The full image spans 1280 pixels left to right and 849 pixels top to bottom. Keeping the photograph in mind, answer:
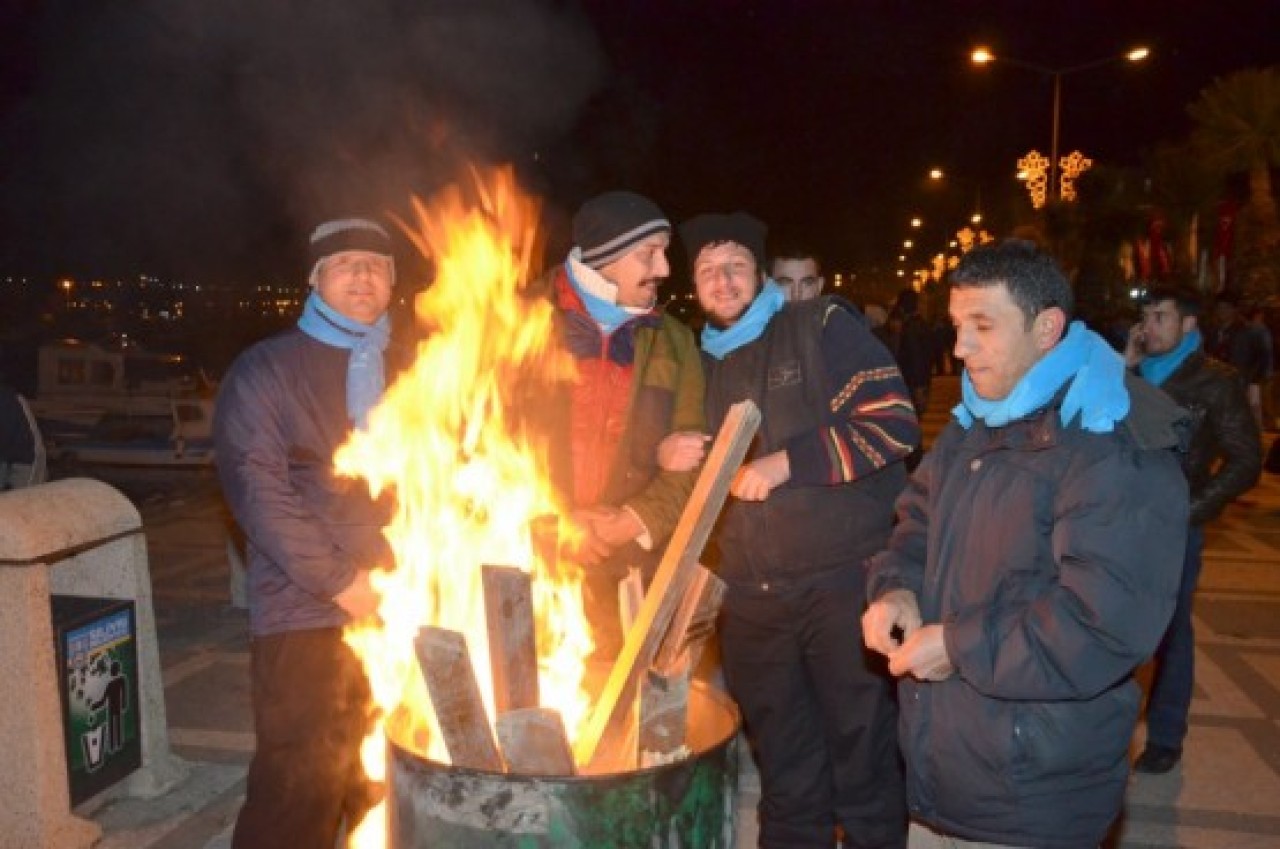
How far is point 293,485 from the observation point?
386cm

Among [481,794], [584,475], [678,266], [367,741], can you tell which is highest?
[678,266]

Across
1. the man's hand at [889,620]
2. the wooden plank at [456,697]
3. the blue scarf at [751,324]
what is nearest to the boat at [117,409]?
the blue scarf at [751,324]

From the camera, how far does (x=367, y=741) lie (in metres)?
3.99

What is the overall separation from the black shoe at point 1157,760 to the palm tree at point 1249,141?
2235 centimetres

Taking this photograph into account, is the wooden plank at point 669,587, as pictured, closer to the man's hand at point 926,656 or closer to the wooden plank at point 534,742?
the wooden plank at point 534,742

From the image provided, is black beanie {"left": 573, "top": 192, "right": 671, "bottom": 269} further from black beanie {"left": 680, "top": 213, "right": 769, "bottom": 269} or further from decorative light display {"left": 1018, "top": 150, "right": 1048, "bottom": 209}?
decorative light display {"left": 1018, "top": 150, "right": 1048, "bottom": 209}

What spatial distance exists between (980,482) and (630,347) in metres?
1.43

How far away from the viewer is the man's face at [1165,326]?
5.34 meters

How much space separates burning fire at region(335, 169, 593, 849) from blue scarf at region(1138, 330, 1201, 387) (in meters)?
3.08

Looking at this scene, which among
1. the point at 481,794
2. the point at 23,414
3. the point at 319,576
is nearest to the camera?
the point at 481,794

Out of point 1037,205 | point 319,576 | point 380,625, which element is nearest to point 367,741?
point 380,625

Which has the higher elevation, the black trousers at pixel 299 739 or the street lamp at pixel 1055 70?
the street lamp at pixel 1055 70

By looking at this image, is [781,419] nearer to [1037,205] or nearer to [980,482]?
[980,482]

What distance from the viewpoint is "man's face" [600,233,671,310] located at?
12.2 ft
